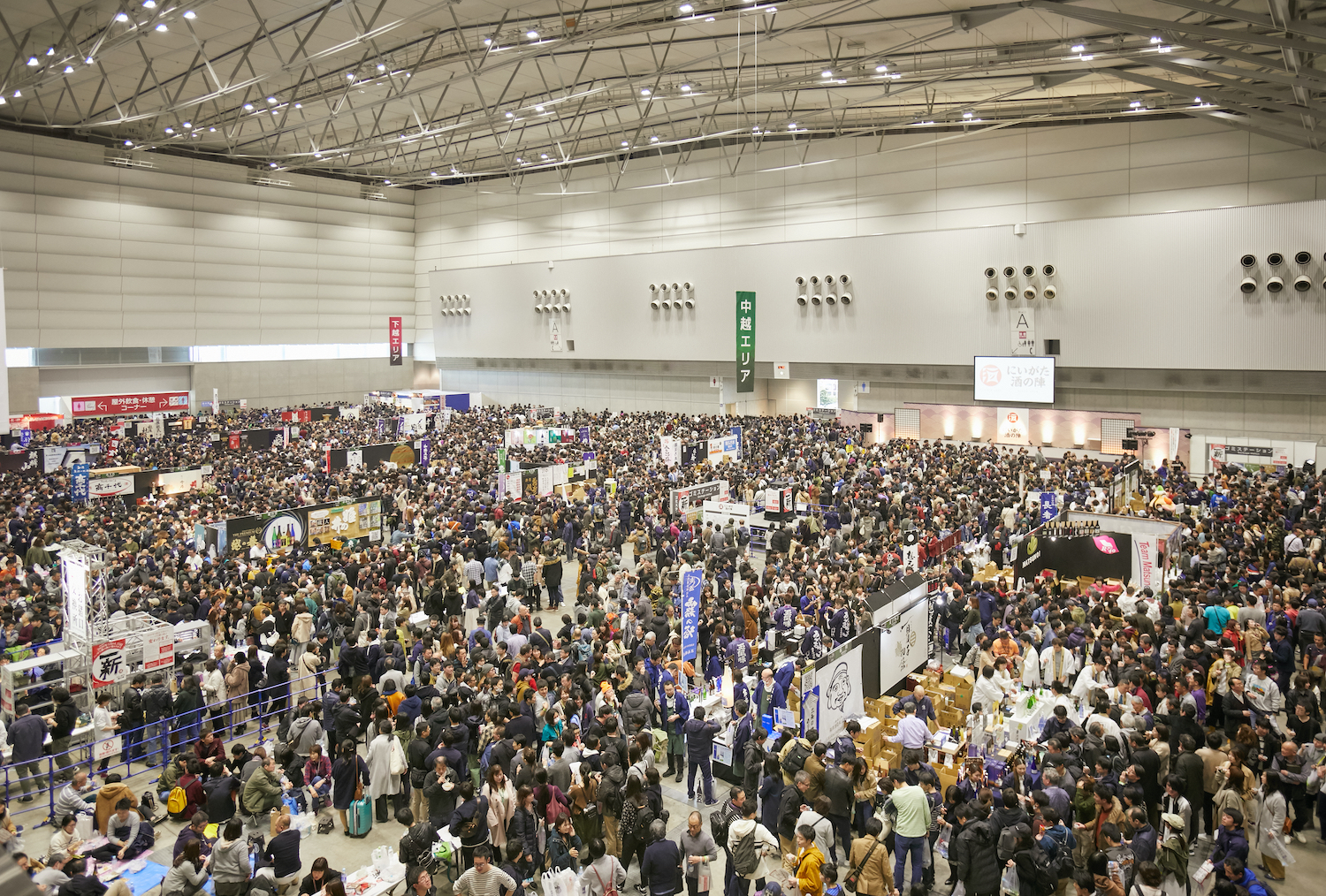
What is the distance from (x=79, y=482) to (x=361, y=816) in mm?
18501

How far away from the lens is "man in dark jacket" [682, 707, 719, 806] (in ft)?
31.2

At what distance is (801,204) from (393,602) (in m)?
31.3

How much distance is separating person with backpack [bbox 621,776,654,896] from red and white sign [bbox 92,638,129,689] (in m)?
7.93

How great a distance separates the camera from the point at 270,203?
47.8 m

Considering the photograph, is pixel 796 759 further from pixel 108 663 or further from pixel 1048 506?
pixel 1048 506

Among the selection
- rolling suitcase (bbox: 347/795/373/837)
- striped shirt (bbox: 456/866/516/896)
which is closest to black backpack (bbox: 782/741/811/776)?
striped shirt (bbox: 456/866/516/896)

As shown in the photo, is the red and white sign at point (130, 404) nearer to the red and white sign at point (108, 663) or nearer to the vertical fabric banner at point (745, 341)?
the vertical fabric banner at point (745, 341)

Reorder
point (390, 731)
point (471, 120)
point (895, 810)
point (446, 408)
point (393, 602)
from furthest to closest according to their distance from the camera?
1. point (446, 408)
2. point (471, 120)
3. point (393, 602)
4. point (390, 731)
5. point (895, 810)

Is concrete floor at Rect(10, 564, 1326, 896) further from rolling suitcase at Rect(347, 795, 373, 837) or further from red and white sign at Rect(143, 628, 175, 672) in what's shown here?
red and white sign at Rect(143, 628, 175, 672)

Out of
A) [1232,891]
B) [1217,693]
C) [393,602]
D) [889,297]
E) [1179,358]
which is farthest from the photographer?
[889,297]

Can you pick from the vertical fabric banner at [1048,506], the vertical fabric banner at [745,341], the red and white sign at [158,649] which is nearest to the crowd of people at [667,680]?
the red and white sign at [158,649]

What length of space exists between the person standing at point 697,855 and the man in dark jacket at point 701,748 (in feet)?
6.97

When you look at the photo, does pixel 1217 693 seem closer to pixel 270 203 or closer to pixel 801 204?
pixel 801 204

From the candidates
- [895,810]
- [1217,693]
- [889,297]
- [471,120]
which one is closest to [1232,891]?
[895,810]
